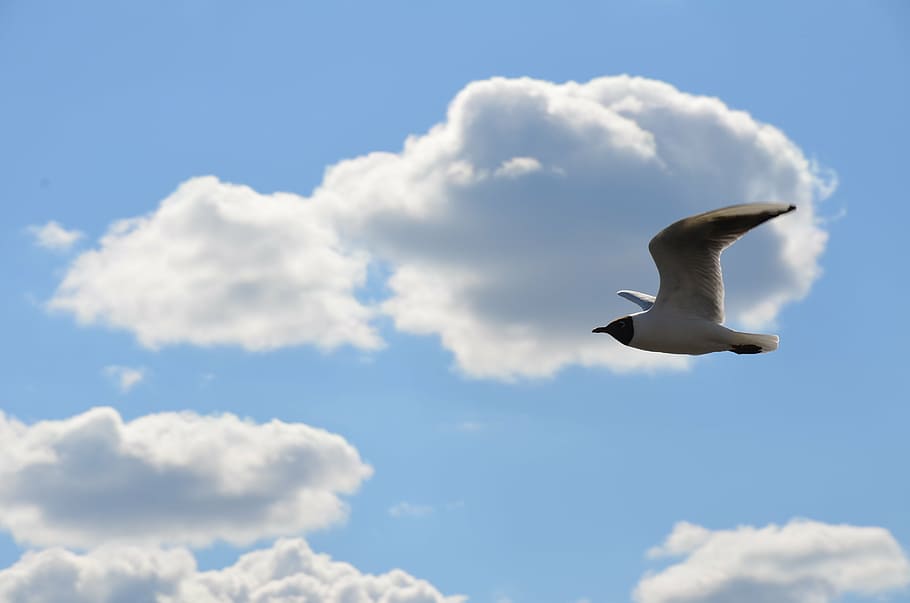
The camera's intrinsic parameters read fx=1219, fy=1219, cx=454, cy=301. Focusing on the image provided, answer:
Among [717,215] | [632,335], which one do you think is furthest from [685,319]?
[717,215]

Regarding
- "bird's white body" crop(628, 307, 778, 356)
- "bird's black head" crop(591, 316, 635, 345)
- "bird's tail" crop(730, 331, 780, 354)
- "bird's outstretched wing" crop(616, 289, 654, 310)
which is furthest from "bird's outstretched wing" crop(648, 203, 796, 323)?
"bird's outstretched wing" crop(616, 289, 654, 310)

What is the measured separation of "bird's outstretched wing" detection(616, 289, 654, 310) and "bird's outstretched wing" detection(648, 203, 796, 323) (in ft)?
9.90

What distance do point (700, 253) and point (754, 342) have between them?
2801 millimetres

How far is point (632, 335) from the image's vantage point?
2914 cm

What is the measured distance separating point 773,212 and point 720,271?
3904mm

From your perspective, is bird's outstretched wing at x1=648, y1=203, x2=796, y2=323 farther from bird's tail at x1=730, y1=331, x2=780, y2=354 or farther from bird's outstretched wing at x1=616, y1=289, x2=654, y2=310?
bird's outstretched wing at x1=616, y1=289, x2=654, y2=310

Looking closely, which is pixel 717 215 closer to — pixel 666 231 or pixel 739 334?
pixel 666 231

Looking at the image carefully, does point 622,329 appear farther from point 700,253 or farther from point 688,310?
point 700,253

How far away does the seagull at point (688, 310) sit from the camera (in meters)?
27.5

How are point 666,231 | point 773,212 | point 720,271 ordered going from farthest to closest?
point 720,271
point 666,231
point 773,212

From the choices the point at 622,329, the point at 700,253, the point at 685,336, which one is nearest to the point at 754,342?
the point at 685,336

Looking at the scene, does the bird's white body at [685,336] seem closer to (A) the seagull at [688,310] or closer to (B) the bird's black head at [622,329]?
(A) the seagull at [688,310]

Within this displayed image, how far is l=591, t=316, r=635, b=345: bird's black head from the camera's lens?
29.1 m

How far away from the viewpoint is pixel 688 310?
28.9m
